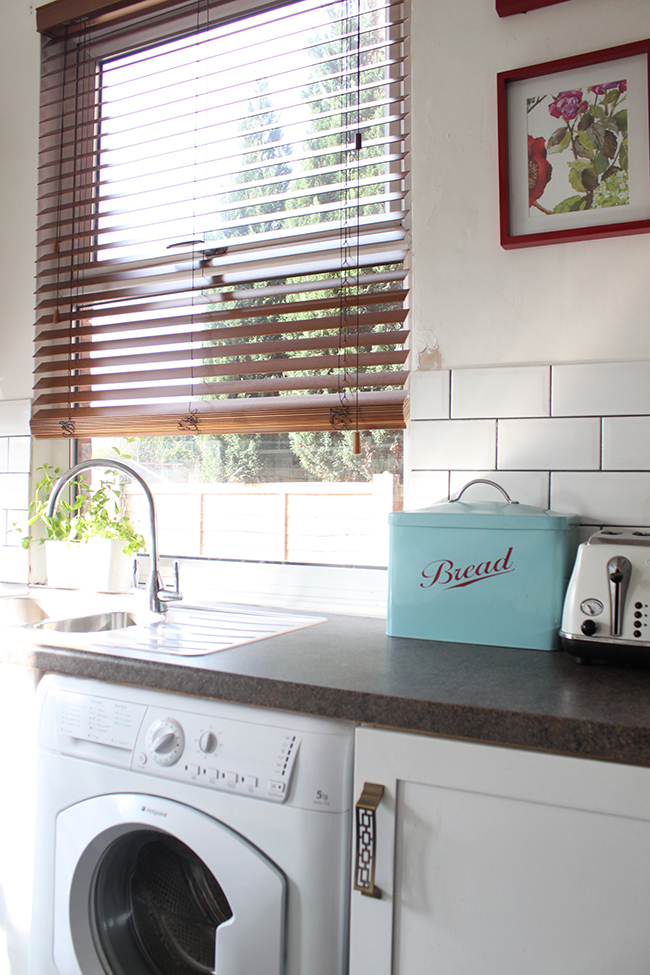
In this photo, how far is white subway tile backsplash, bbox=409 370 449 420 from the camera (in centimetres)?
149

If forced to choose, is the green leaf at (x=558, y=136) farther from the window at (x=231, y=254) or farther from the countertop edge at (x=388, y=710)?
the countertop edge at (x=388, y=710)

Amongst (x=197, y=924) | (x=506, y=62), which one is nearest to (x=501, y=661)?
(x=197, y=924)

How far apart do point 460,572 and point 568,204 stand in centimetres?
77

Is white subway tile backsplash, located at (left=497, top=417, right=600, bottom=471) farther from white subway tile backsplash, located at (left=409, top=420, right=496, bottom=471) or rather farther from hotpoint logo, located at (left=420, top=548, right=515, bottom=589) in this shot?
hotpoint logo, located at (left=420, top=548, right=515, bottom=589)

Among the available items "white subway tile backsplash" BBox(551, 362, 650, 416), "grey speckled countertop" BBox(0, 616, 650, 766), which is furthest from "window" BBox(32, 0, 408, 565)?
"grey speckled countertop" BBox(0, 616, 650, 766)

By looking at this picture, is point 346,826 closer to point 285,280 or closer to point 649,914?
point 649,914

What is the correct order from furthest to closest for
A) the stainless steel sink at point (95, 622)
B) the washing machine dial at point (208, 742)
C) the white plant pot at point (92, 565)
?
the white plant pot at point (92, 565) → the stainless steel sink at point (95, 622) → the washing machine dial at point (208, 742)

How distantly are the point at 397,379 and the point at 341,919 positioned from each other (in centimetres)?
105

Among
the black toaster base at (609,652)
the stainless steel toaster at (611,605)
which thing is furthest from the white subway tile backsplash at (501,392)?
the black toaster base at (609,652)

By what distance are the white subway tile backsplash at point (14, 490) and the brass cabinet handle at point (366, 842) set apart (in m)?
1.47

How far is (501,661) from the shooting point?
1130 millimetres

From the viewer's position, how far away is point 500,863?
2.81 feet

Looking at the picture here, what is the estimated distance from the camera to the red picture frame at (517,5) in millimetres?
1397

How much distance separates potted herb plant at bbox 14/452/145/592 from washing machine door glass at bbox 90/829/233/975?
2.52ft
